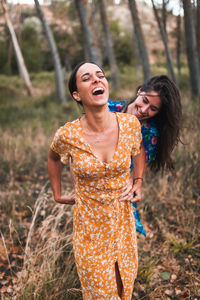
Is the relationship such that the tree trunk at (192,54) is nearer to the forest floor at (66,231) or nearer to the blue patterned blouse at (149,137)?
the forest floor at (66,231)

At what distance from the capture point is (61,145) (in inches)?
58.7

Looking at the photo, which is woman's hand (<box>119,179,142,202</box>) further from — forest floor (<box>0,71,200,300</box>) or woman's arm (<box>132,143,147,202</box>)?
forest floor (<box>0,71,200,300</box>)

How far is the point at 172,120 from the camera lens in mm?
1895

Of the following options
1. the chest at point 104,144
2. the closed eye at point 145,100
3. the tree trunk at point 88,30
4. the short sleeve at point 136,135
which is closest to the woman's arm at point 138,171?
the short sleeve at point 136,135

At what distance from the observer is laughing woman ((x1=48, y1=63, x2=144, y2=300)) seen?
1414 millimetres

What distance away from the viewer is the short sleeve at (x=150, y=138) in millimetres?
2045

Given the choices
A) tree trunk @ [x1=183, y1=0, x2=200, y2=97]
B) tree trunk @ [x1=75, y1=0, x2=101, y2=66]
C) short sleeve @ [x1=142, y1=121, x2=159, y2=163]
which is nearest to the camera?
short sleeve @ [x1=142, y1=121, x2=159, y2=163]

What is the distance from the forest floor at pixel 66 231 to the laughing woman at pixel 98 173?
0.58 metres

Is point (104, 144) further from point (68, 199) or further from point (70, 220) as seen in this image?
point (70, 220)

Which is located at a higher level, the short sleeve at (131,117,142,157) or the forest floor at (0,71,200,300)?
the short sleeve at (131,117,142,157)

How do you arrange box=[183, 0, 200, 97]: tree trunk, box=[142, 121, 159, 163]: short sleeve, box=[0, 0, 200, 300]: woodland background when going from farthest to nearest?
1. box=[183, 0, 200, 97]: tree trunk
2. box=[0, 0, 200, 300]: woodland background
3. box=[142, 121, 159, 163]: short sleeve

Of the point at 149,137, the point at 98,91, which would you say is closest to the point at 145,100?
the point at 149,137

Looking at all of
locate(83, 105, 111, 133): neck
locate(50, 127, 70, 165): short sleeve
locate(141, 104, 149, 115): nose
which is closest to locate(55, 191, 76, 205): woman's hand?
locate(50, 127, 70, 165): short sleeve

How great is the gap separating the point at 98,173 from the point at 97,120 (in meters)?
0.31
